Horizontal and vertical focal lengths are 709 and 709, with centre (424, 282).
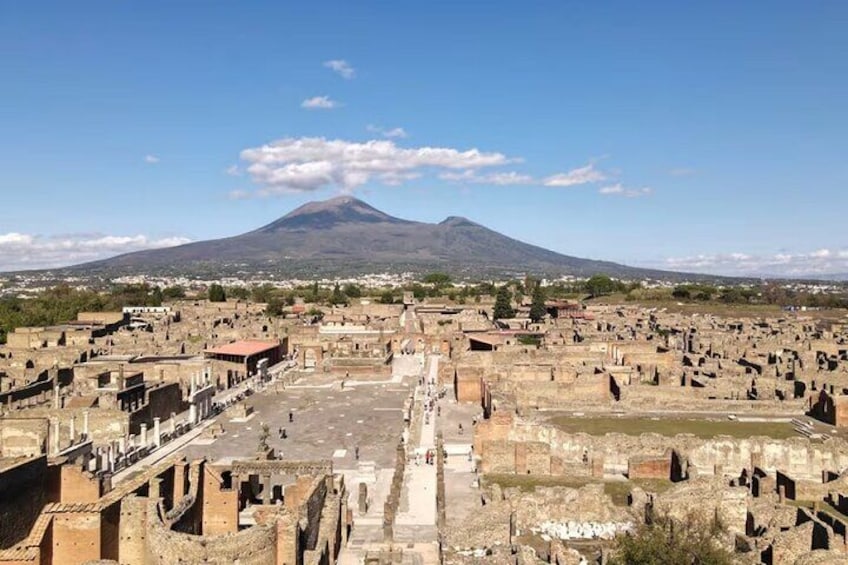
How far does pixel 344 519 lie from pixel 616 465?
517 inches

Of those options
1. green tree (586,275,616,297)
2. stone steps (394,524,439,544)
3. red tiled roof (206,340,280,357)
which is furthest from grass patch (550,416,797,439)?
green tree (586,275,616,297)

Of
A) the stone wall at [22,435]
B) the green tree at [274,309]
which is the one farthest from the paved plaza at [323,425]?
the green tree at [274,309]

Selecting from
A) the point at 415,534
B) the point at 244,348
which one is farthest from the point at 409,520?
the point at 244,348

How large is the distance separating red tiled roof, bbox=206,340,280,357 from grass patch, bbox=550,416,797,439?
27.6 metres

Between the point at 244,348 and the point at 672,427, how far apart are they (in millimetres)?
34803

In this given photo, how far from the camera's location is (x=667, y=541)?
1798cm

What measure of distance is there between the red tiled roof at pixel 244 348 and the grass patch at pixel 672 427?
2765cm

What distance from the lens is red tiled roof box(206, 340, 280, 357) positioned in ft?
187

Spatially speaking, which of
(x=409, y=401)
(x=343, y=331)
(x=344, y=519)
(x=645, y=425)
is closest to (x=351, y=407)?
(x=409, y=401)

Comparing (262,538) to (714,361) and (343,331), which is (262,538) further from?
(343,331)

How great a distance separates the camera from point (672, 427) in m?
39.3

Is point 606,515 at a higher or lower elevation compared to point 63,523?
lower

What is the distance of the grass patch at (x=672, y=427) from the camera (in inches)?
1495

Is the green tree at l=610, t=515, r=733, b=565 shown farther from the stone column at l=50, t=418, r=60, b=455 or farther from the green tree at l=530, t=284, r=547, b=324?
the green tree at l=530, t=284, r=547, b=324
